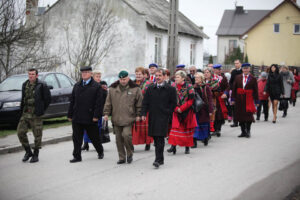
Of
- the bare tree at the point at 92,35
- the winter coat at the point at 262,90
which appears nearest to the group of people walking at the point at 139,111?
the winter coat at the point at 262,90

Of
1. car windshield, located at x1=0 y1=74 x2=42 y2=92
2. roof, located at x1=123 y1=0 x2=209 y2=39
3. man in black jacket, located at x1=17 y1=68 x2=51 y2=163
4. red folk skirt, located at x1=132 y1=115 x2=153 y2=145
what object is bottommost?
red folk skirt, located at x1=132 y1=115 x2=153 y2=145

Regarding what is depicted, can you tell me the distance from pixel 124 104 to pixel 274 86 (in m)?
8.98

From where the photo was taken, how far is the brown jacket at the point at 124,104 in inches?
318

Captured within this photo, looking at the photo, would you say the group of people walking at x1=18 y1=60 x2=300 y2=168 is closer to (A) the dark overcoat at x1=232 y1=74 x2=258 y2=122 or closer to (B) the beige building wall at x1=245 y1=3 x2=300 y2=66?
(A) the dark overcoat at x1=232 y1=74 x2=258 y2=122

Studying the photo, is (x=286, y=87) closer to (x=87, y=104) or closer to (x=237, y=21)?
(x=87, y=104)

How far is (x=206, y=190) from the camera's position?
20.1 feet

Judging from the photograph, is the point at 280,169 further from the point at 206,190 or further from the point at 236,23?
the point at 236,23

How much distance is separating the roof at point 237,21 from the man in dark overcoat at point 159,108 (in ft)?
213

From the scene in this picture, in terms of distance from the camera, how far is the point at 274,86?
15.5 m

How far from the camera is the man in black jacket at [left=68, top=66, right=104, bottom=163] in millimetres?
8250

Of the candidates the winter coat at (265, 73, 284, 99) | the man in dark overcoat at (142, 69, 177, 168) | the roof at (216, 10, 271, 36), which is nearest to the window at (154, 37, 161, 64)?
the winter coat at (265, 73, 284, 99)

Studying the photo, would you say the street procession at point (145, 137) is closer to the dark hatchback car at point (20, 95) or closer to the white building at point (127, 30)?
the dark hatchback car at point (20, 95)

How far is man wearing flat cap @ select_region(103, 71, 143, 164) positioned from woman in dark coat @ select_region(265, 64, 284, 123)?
8592 millimetres

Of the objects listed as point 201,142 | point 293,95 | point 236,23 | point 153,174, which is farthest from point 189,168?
point 236,23
